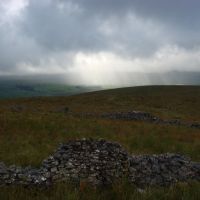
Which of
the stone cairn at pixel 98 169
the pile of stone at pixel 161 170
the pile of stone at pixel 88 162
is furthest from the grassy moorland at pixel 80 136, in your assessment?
the pile of stone at pixel 161 170

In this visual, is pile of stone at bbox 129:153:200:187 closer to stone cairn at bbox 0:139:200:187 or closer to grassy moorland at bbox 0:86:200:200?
stone cairn at bbox 0:139:200:187

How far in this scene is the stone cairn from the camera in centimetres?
1071

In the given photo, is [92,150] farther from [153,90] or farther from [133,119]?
[153,90]

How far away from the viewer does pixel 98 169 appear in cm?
1166

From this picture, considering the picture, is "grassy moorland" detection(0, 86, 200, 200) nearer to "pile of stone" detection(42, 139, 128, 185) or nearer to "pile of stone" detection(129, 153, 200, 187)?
"pile of stone" detection(42, 139, 128, 185)

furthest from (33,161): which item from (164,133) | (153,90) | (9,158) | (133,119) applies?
(153,90)

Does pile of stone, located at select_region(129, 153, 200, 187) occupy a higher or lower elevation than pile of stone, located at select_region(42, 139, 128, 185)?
lower

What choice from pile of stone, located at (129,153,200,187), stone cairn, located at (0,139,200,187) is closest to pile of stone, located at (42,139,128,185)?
stone cairn, located at (0,139,200,187)

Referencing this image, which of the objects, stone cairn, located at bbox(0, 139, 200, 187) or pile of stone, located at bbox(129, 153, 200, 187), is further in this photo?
Answer: pile of stone, located at bbox(129, 153, 200, 187)

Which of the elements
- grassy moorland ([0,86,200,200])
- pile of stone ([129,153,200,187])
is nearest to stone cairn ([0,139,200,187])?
pile of stone ([129,153,200,187])

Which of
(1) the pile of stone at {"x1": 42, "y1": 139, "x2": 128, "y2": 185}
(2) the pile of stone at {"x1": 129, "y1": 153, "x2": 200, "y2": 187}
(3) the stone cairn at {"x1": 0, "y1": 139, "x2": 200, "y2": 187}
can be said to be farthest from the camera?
(2) the pile of stone at {"x1": 129, "y1": 153, "x2": 200, "y2": 187}

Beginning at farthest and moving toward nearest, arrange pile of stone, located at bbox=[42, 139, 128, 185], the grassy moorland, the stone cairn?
pile of stone, located at bbox=[42, 139, 128, 185] → the stone cairn → the grassy moorland

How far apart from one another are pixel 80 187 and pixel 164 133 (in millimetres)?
19953

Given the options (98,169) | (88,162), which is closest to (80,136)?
(88,162)
